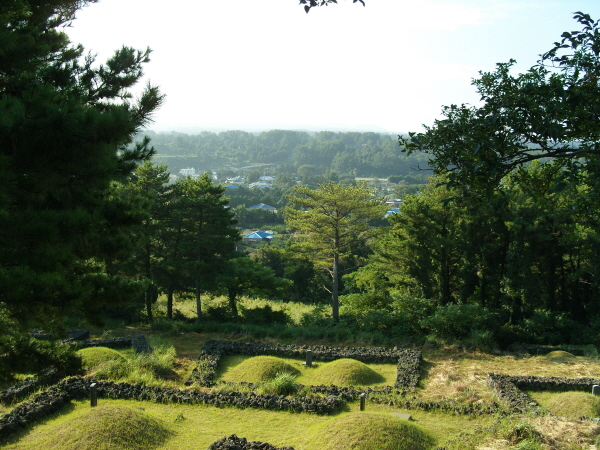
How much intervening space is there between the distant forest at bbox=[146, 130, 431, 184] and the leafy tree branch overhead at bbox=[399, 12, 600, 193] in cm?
7894

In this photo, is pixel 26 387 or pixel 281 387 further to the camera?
pixel 281 387

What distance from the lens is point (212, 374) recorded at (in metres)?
9.71

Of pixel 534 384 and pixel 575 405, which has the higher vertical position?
pixel 575 405

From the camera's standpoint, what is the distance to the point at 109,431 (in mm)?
6012

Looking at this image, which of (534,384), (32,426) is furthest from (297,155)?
(32,426)

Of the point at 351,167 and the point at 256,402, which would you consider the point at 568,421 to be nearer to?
the point at 256,402

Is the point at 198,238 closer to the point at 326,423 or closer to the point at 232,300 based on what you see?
the point at 232,300

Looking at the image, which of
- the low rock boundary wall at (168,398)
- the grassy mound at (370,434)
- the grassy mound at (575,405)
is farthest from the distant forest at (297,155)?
the grassy mound at (370,434)

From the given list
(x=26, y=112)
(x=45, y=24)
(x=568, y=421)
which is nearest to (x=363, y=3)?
(x=26, y=112)

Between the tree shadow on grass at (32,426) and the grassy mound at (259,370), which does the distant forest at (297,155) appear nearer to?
the grassy mound at (259,370)

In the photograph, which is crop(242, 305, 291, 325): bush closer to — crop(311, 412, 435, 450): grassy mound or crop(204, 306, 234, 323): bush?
crop(204, 306, 234, 323): bush

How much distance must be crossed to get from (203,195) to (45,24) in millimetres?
9817

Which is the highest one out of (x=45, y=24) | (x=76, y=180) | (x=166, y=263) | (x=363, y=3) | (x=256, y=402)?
(x=45, y=24)

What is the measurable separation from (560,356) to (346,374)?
19.1ft
